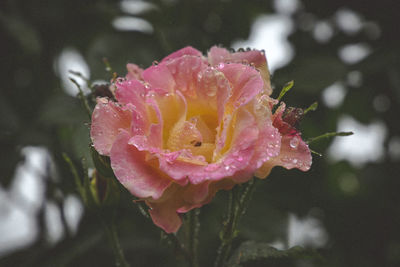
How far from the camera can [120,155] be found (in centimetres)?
47

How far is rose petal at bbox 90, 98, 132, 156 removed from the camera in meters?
0.49

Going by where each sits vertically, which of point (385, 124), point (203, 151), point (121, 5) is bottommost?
point (385, 124)

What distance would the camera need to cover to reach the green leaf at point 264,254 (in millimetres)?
586

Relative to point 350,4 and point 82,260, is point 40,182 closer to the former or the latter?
point 82,260

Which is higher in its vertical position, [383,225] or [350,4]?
[350,4]

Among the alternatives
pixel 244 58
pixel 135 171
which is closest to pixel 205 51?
pixel 244 58

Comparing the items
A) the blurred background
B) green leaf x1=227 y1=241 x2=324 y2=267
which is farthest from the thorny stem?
the blurred background

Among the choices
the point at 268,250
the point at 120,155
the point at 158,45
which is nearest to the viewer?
the point at 120,155

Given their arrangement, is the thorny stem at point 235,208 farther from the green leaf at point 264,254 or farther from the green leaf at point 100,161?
the green leaf at point 100,161

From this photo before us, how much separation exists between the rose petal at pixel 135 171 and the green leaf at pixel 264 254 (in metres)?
0.22

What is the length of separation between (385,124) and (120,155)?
1.04 m

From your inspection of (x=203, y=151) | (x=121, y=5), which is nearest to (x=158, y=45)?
(x=121, y=5)

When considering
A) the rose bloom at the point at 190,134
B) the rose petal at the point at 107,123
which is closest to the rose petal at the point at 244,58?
the rose bloom at the point at 190,134

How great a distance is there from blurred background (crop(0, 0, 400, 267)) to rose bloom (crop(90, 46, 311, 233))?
30cm
